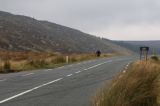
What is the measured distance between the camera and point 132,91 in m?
10.6

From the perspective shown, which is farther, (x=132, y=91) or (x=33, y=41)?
(x=33, y=41)

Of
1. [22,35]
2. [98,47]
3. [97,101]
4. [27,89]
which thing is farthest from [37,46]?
[97,101]

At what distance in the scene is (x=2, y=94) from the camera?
16062 mm

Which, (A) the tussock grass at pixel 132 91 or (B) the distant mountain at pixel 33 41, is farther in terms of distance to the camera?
(B) the distant mountain at pixel 33 41

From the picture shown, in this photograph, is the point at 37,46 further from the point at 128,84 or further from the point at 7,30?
the point at 128,84

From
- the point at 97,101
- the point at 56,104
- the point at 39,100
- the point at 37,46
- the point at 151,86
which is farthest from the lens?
the point at 37,46

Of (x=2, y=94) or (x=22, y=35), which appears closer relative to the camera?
(x=2, y=94)

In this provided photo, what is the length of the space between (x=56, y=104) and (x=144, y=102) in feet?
10.6

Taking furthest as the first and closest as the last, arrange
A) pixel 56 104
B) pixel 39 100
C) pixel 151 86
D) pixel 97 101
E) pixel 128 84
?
pixel 39 100 < pixel 56 104 < pixel 151 86 < pixel 128 84 < pixel 97 101

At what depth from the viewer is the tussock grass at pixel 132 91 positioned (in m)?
9.82

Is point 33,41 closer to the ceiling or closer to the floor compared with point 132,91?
closer to the floor

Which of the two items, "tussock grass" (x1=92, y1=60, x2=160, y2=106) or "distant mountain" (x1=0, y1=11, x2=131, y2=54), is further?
"distant mountain" (x1=0, y1=11, x2=131, y2=54)

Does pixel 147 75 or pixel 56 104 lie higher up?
pixel 147 75

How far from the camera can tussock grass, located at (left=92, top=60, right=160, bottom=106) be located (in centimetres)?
982
